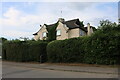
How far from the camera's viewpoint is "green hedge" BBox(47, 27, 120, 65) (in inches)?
578

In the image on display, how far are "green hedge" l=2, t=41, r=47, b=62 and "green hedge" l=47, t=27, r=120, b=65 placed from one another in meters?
2.95

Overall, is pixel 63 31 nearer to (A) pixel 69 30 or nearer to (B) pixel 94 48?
(A) pixel 69 30

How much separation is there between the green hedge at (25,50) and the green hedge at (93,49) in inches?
116

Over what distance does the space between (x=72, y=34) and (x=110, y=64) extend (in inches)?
832

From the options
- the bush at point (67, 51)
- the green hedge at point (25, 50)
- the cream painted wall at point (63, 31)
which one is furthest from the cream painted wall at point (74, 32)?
the bush at point (67, 51)

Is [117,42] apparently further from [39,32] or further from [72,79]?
→ [39,32]

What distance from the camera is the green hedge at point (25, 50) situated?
71.2ft

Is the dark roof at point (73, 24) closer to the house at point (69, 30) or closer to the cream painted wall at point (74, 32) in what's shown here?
the house at point (69, 30)

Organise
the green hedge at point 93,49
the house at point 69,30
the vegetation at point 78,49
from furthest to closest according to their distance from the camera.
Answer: the house at point 69,30 → the vegetation at point 78,49 → the green hedge at point 93,49

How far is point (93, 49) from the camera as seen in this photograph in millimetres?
15805

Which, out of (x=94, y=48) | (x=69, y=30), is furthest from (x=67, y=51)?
(x=69, y=30)

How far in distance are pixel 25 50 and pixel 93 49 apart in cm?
1110

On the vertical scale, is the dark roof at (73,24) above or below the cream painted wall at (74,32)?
above

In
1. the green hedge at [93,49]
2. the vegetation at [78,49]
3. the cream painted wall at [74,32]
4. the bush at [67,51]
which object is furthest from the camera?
the cream painted wall at [74,32]
